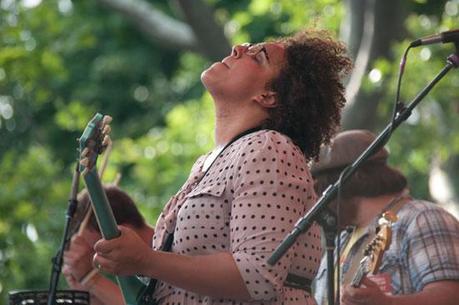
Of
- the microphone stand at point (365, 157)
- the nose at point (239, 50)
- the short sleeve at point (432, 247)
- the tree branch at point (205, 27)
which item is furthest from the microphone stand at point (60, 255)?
the tree branch at point (205, 27)

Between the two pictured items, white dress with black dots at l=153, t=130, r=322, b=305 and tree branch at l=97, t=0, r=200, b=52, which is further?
tree branch at l=97, t=0, r=200, b=52

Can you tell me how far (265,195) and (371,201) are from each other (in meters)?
1.79

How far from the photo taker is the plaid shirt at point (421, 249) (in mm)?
5723

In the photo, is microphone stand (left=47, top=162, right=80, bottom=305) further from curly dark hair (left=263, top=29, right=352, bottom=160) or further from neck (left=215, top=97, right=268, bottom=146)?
curly dark hair (left=263, top=29, right=352, bottom=160)

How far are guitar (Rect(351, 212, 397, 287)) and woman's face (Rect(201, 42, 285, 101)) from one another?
1.00 m

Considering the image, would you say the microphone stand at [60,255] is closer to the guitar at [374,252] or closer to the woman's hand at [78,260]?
the woman's hand at [78,260]

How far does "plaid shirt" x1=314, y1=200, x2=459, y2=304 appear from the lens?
5723mm

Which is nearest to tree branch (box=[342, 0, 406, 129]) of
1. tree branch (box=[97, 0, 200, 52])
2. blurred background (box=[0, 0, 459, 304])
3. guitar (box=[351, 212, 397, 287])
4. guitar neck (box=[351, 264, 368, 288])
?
blurred background (box=[0, 0, 459, 304])

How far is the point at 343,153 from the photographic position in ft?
20.7

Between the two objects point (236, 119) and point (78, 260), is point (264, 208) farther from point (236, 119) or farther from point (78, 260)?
point (78, 260)

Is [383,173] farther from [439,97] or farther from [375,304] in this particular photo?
[439,97]

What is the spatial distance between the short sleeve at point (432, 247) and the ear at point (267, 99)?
4.23 ft

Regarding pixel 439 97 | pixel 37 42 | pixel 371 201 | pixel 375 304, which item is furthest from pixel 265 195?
pixel 37 42

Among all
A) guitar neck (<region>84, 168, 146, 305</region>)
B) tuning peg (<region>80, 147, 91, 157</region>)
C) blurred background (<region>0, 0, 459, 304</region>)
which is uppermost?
tuning peg (<region>80, 147, 91, 157</region>)
